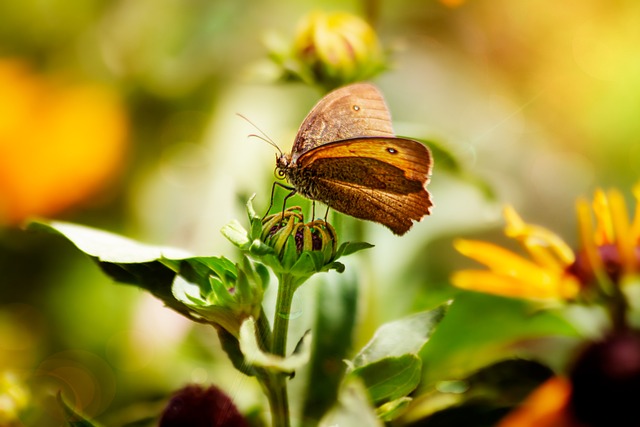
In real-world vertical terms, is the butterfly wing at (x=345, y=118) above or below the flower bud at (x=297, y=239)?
above

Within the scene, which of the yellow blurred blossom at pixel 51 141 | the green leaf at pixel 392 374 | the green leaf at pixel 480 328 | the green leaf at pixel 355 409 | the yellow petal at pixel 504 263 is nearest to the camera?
the green leaf at pixel 355 409

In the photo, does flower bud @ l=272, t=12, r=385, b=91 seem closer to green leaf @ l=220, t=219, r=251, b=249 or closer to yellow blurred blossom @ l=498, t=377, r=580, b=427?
green leaf @ l=220, t=219, r=251, b=249

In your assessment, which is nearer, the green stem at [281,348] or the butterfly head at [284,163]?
the green stem at [281,348]

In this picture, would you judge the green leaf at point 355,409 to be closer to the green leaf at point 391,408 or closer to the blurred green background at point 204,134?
the green leaf at point 391,408

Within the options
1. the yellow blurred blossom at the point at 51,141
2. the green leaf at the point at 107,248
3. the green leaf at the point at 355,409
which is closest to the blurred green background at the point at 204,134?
the yellow blurred blossom at the point at 51,141

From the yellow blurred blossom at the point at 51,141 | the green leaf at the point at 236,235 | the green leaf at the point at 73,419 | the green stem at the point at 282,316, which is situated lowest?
the green leaf at the point at 73,419

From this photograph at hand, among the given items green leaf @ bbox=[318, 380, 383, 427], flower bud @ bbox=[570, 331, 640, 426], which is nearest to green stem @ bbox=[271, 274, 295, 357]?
green leaf @ bbox=[318, 380, 383, 427]
